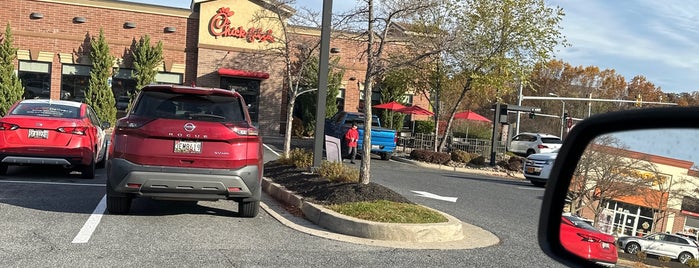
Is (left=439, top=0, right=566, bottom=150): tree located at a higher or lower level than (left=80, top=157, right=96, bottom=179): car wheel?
higher

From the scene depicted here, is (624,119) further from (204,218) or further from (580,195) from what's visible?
(204,218)

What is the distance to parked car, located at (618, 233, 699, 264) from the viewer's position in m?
2.10

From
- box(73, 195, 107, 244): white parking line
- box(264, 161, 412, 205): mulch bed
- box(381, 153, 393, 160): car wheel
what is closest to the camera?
box(73, 195, 107, 244): white parking line

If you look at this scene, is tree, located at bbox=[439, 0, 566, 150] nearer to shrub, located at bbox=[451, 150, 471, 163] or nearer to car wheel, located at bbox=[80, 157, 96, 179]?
shrub, located at bbox=[451, 150, 471, 163]

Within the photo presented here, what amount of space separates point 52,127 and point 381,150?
14.3 meters

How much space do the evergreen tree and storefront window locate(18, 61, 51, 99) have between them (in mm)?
4106

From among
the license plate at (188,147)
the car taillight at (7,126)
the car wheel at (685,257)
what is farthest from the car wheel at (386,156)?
the car wheel at (685,257)

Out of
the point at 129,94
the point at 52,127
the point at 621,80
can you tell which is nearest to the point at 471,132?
the point at 129,94

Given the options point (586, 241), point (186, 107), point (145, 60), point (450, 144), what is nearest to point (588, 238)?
point (586, 241)

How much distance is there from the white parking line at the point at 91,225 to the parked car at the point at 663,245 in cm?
563

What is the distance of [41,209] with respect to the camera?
323 inches

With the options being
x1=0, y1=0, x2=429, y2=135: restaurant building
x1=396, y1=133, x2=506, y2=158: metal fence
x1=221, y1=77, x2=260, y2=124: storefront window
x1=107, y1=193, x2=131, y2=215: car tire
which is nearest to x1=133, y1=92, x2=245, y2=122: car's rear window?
x1=107, y1=193, x2=131, y2=215: car tire

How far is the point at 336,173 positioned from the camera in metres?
10.7

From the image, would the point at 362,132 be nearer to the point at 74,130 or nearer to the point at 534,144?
the point at 74,130
